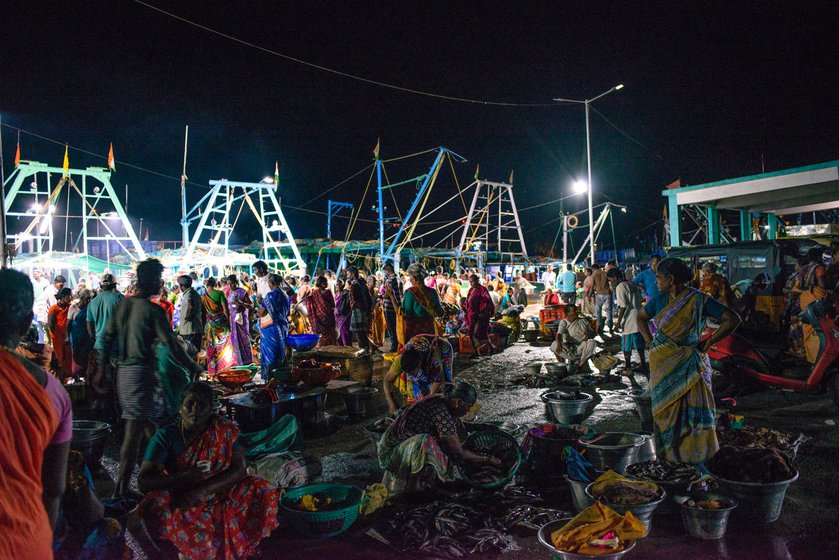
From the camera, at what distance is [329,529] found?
148 inches

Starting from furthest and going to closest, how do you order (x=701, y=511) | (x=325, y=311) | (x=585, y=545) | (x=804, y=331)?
(x=325, y=311) < (x=804, y=331) < (x=701, y=511) < (x=585, y=545)

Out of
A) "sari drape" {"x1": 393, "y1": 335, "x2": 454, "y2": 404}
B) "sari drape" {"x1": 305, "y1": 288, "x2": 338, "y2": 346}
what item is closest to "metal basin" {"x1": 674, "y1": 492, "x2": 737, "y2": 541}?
"sari drape" {"x1": 393, "y1": 335, "x2": 454, "y2": 404}

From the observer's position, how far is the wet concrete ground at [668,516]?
361 cm

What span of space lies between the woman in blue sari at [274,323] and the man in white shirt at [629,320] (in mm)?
5348

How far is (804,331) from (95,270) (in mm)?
21222

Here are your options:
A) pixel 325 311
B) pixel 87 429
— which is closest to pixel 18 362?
pixel 87 429

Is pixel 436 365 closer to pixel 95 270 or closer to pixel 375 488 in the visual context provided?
pixel 375 488

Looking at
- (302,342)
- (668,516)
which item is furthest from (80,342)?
(668,516)

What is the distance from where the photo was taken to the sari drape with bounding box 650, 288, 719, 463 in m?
4.60

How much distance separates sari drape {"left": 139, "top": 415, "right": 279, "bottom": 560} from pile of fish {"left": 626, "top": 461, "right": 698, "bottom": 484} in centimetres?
268

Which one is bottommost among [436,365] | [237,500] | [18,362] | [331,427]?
[331,427]

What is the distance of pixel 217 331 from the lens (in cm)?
967

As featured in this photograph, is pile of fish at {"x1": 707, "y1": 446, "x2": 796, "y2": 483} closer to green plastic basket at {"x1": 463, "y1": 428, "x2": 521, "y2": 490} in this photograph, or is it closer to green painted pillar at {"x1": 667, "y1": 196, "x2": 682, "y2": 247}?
green plastic basket at {"x1": 463, "y1": 428, "x2": 521, "y2": 490}

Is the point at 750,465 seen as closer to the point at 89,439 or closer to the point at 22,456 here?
the point at 22,456
